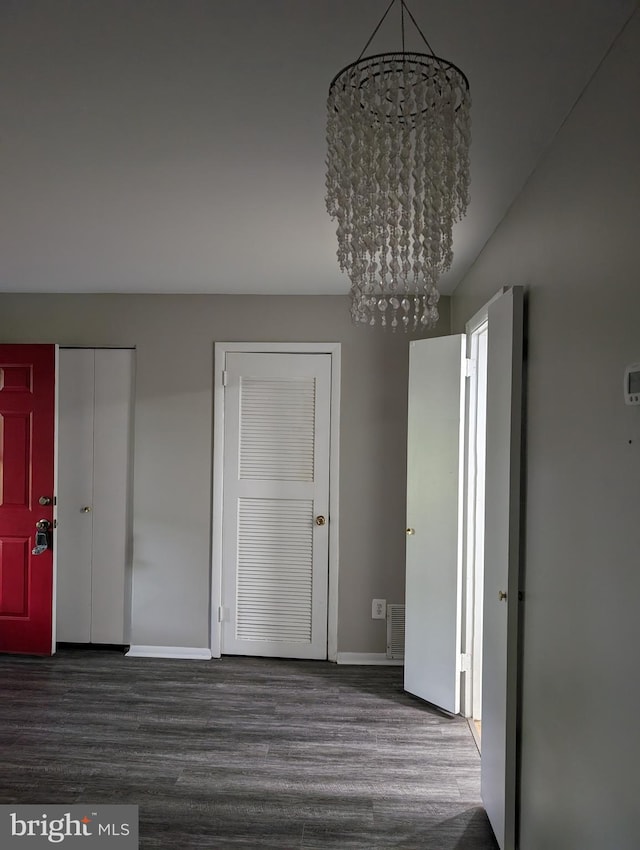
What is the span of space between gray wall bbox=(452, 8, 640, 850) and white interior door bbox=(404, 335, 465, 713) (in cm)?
124

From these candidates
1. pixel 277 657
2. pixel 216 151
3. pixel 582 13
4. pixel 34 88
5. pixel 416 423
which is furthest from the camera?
pixel 277 657

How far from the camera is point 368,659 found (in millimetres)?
4160


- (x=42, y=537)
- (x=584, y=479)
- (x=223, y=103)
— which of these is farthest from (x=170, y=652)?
(x=223, y=103)

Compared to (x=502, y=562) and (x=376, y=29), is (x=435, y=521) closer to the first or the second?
(x=502, y=562)

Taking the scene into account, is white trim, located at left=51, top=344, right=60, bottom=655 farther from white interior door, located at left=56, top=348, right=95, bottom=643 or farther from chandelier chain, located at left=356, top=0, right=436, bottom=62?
chandelier chain, located at left=356, top=0, right=436, bottom=62

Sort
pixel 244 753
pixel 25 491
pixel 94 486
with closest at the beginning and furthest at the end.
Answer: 1. pixel 244 753
2. pixel 25 491
3. pixel 94 486

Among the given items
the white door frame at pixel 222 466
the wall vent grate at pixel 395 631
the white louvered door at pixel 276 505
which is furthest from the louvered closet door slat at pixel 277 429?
the wall vent grate at pixel 395 631

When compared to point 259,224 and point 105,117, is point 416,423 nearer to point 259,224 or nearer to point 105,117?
point 259,224

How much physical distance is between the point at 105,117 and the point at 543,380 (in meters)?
1.53

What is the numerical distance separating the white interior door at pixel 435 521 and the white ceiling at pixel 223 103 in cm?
82

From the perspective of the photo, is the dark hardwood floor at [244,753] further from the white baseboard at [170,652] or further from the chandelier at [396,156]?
the chandelier at [396,156]

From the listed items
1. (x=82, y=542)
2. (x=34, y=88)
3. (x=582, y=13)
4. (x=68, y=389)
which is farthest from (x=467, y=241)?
(x=82, y=542)

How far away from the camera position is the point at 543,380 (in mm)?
2027

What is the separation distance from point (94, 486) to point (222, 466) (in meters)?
0.91
